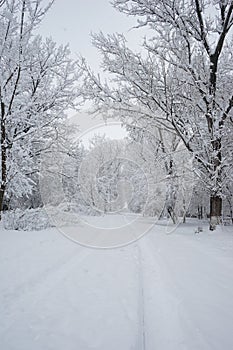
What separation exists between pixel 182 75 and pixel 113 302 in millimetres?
10330

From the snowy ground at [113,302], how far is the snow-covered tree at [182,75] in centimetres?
583

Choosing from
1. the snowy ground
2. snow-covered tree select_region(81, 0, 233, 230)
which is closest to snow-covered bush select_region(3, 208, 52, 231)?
the snowy ground

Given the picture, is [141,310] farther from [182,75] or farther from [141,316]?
[182,75]

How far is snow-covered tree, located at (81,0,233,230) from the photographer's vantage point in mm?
10086

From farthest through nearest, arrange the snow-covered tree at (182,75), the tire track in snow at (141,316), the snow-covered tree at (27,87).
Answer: the snow-covered tree at (182,75) < the snow-covered tree at (27,87) < the tire track in snow at (141,316)

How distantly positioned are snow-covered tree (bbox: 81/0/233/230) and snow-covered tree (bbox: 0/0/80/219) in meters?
1.33

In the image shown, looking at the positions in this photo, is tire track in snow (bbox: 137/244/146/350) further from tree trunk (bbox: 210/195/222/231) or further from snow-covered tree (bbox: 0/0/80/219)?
snow-covered tree (bbox: 0/0/80/219)

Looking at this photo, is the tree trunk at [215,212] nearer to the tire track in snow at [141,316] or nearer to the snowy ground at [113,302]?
the snowy ground at [113,302]

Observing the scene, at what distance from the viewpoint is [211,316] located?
288 centimetres

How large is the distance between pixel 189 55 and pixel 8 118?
25.2 feet

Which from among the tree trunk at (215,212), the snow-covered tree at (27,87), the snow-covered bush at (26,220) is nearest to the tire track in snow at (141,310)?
the tree trunk at (215,212)

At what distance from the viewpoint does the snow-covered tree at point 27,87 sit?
897cm

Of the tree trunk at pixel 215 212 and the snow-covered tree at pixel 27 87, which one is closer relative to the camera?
the snow-covered tree at pixel 27 87

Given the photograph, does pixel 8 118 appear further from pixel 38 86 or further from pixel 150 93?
→ pixel 150 93
